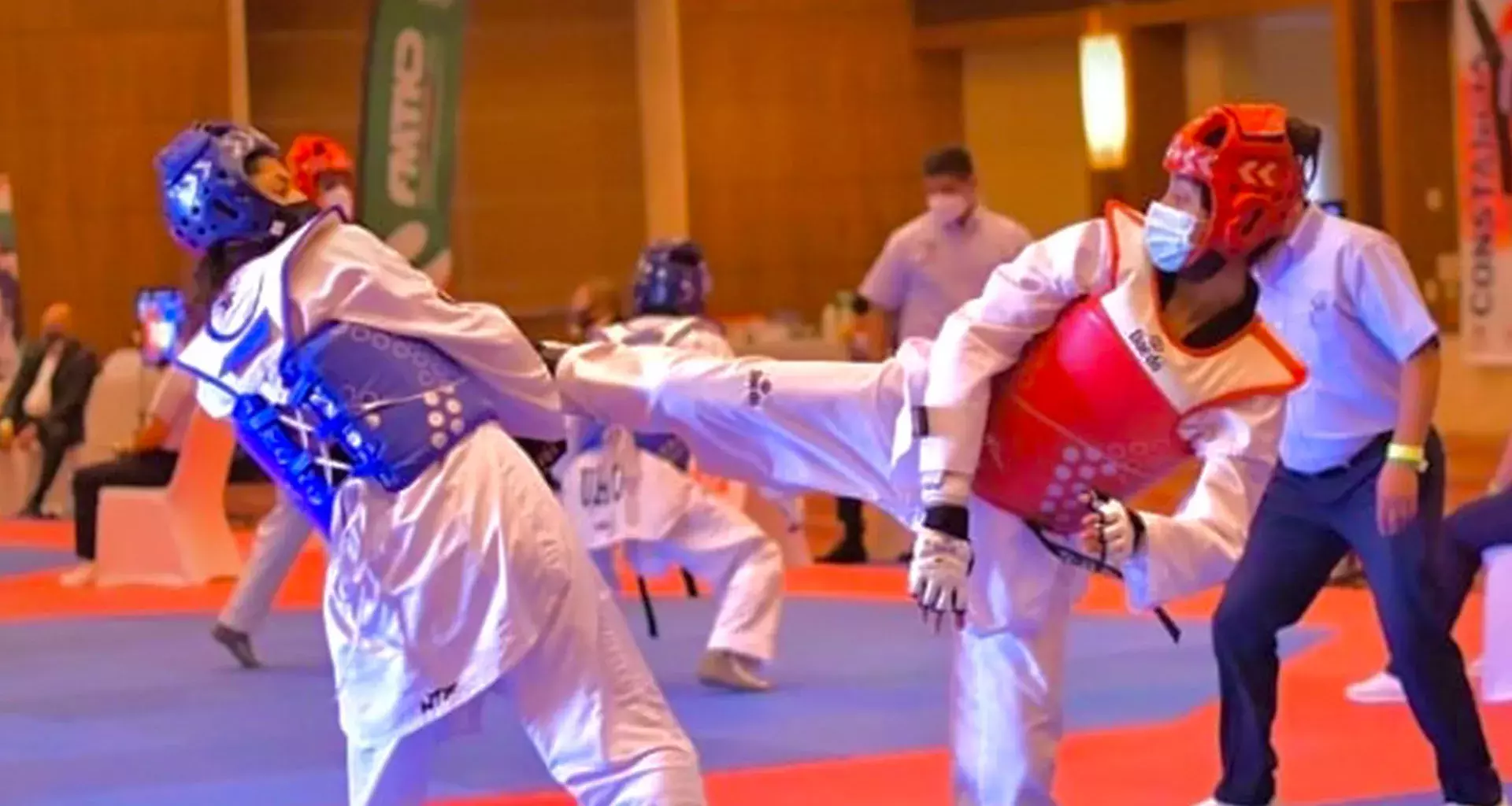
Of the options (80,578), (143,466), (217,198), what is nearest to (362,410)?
(217,198)

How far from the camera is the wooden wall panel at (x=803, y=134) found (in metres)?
23.3

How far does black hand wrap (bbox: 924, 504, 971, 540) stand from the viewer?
184 inches

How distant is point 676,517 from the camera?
9266 millimetres

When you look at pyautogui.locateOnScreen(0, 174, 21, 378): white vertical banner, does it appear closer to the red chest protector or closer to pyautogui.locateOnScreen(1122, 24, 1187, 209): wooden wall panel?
pyautogui.locateOnScreen(1122, 24, 1187, 209): wooden wall panel

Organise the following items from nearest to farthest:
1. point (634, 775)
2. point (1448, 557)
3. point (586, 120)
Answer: point (634, 775) < point (1448, 557) < point (586, 120)

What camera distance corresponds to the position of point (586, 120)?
2331 cm

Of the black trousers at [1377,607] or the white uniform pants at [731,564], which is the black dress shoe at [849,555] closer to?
the white uniform pants at [731,564]

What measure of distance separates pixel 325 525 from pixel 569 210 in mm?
18811

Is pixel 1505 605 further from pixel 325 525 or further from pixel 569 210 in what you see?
pixel 569 210

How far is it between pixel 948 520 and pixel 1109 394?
0.38 metres

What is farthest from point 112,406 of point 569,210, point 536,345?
point 536,345

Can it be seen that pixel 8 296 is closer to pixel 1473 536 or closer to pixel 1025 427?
pixel 1473 536

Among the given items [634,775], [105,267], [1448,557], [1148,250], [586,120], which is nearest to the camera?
[634,775]

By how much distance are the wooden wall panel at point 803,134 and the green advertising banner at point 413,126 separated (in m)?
8.68
